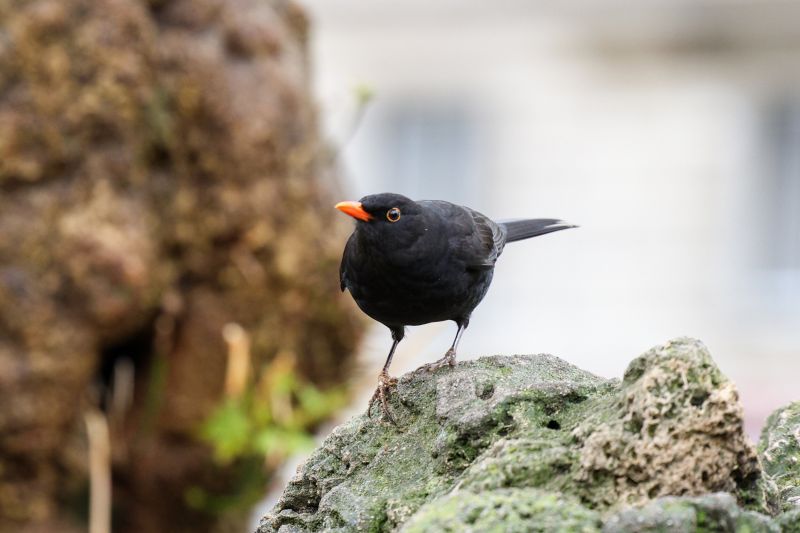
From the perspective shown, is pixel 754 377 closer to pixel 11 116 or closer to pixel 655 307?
pixel 655 307

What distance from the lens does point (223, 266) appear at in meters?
6.18

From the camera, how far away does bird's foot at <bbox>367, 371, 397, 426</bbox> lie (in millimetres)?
3497

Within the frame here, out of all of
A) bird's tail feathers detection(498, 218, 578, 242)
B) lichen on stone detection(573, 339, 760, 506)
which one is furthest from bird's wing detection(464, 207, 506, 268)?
lichen on stone detection(573, 339, 760, 506)

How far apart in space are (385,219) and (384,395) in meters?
0.82

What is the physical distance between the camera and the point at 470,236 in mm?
4578

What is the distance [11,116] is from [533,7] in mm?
8229

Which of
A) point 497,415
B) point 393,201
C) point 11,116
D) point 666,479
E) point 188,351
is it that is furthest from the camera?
point 188,351

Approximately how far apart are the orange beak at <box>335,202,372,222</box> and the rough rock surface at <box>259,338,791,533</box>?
992 millimetres

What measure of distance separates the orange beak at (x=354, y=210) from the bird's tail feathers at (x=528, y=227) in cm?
116

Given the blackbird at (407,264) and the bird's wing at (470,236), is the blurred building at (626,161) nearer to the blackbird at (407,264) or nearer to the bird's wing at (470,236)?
the bird's wing at (470,236)

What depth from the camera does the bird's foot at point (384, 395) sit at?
3497 millimetres

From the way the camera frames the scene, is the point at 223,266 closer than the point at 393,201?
No

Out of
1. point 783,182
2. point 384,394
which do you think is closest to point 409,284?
point 384,394

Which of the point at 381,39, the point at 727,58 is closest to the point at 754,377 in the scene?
the point at 727,58
